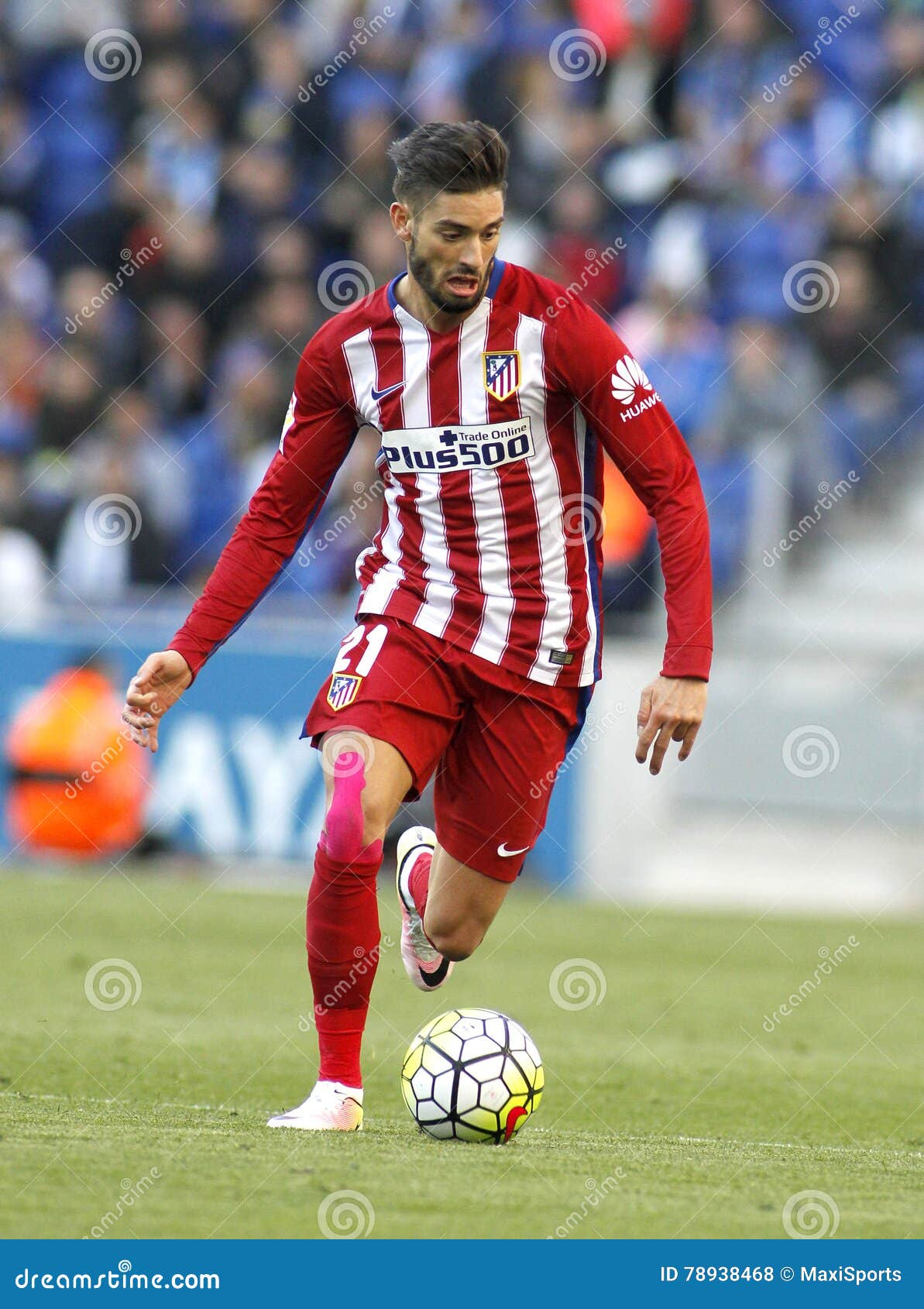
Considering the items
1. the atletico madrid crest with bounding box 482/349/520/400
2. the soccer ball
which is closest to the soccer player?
the atletico madrid crest with bounding box 482/349/520/400

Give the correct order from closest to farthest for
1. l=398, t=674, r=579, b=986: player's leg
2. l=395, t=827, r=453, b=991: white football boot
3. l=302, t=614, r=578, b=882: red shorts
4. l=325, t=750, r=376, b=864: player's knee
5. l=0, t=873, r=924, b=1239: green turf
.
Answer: l=0, t=873, r=924, b=1239: green turf < l=325, t=750, r=376, b=864: player's knee < l=302, t=614, r=578, b=882: red shorts < l=398, t=674, r=579, b=986: player's leg < l=395, t=827, r=453, b=991: white football boot

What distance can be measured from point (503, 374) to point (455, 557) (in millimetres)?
501

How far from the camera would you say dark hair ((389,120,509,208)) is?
186 inches

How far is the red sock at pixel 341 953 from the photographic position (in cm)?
482

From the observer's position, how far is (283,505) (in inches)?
204

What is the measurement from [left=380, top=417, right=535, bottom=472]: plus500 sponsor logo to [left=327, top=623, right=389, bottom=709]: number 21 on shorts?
470 millimetres

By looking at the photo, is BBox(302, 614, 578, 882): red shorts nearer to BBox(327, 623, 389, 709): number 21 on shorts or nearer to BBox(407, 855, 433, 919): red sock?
BBox(327, 623, 389, 709): number 21 on shorts

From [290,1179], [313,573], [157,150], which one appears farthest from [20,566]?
[290,1179]

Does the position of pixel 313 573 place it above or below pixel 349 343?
below

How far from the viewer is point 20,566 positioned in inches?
508

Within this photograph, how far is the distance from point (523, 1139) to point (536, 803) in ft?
3.01

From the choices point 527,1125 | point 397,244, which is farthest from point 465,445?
point 397,244

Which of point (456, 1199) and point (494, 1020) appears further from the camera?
point (494, 1020)
